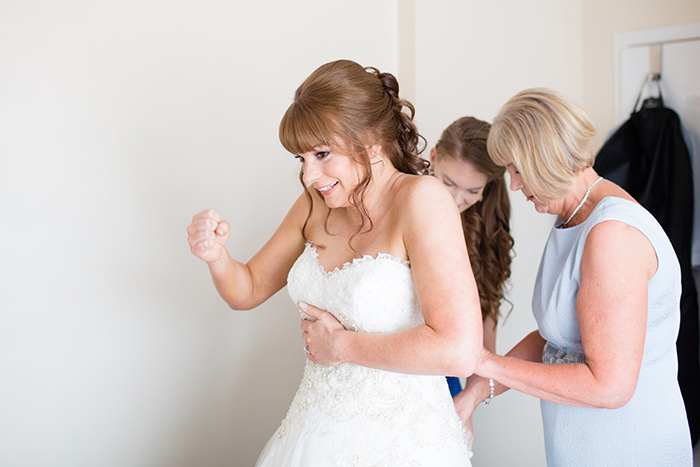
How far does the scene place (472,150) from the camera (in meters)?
1.88

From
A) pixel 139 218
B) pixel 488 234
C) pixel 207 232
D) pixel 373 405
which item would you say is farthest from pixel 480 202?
pixel 139 218

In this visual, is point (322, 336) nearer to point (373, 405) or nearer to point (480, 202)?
point (373, 405)

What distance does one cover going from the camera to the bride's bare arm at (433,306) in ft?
3.64

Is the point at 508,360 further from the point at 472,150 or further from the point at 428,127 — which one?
the point at 428,127

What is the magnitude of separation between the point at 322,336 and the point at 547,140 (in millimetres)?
733

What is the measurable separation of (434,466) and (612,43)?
7.03ft

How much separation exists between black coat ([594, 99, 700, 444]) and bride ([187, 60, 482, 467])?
4.36ft

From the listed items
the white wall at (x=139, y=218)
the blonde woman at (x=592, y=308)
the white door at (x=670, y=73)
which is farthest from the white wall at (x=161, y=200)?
the blonde woman at (x=592, y=308)

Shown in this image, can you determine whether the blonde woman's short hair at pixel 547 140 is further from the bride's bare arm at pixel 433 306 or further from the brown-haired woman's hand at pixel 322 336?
the brown-haired woman's hand at pixel 322 336

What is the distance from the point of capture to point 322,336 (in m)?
1.30

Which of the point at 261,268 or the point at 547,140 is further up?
the point at 547,140

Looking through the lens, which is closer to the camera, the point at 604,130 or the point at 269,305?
the point at 269,305

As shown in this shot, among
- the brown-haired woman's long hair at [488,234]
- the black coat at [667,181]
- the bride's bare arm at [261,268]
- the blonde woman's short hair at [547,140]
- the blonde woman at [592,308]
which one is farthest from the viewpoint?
the black coat at [667,181]

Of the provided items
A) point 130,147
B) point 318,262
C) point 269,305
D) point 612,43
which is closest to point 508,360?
point 318,262
